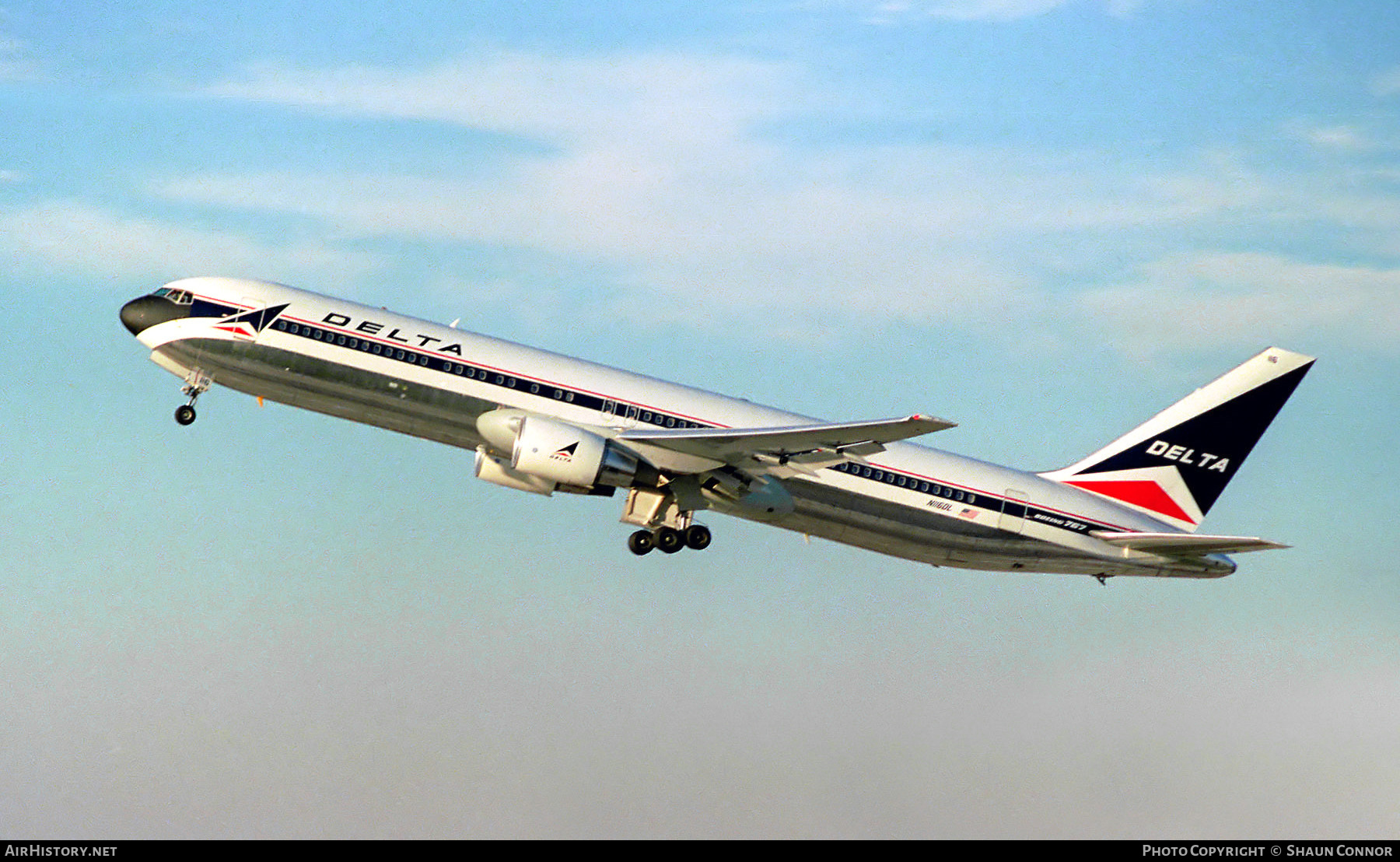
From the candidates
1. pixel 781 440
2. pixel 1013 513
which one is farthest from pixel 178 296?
pixel 1013 513

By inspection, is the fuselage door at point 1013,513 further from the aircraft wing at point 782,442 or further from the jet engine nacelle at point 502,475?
the jet engine nacelle at point 502,475

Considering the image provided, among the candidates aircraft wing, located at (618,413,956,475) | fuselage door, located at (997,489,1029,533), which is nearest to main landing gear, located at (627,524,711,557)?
aircraft wing, located at (618,413,956,475)

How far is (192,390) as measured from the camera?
160ft

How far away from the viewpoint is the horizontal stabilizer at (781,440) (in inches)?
1816

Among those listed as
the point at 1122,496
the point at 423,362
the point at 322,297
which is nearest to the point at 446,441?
the point at 423,362

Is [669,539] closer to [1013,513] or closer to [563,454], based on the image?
[563,454]

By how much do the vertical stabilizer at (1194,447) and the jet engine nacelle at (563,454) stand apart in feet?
55.3

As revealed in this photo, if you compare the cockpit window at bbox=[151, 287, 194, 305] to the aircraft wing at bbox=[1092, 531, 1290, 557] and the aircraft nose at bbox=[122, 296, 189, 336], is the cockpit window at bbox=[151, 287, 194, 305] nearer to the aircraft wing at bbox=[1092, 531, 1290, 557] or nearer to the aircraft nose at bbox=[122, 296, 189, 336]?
the aircraft nose at bbox=[122, 296, 189, 336]

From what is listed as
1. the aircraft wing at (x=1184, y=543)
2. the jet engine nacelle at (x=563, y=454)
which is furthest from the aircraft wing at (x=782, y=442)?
the aircraft wing at (x=1184, y=543)

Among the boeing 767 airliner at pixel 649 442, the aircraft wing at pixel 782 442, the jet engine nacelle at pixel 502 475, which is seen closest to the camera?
the aircraft wing at pixel 782 442

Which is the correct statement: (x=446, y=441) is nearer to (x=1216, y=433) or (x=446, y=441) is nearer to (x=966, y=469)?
(x=966, y=469)

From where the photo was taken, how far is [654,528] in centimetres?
5150

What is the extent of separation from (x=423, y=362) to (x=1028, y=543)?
20537mm

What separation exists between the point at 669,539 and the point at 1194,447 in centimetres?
1911
